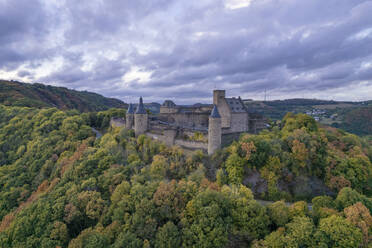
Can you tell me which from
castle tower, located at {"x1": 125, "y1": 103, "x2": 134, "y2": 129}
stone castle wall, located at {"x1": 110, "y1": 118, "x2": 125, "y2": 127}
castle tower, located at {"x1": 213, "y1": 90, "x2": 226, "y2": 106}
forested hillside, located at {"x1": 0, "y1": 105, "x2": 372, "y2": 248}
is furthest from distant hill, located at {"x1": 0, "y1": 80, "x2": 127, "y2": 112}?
castle tower, located at {"x1": 213, "y1": 90, "x2": 226, "y2": 106}

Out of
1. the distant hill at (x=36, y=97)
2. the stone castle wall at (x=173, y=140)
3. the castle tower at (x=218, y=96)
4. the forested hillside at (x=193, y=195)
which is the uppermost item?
the distant hill at (x=36, y=97)

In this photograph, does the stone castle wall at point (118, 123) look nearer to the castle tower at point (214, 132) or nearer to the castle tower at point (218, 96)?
the castle tower at point (218, 96)

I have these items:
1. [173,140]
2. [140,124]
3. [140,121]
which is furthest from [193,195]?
[140,121]

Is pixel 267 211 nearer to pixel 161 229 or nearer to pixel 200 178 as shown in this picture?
pixel 200 178

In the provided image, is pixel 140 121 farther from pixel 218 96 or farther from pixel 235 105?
pixel 235 105

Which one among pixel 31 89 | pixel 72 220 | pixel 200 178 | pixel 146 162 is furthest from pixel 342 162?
pixel 31 89

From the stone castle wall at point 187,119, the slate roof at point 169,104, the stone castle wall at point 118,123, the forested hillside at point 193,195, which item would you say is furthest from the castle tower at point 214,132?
the slate roof at point 169,104

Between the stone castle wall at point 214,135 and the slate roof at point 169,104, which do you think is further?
the slate roof at point 169,104
